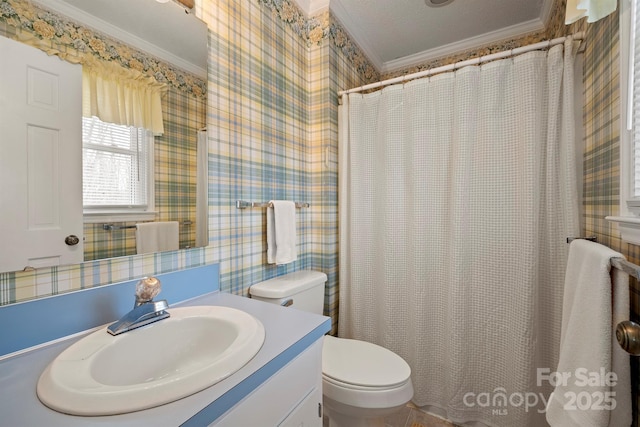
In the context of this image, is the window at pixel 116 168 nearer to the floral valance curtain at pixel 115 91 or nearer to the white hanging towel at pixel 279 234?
the floral valance curtain at pixel 115 91

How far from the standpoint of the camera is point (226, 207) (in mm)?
1222

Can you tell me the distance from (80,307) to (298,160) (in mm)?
1219

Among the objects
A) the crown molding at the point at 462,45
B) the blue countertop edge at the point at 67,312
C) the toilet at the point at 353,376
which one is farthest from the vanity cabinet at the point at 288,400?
the crown molding at the point at 462,45

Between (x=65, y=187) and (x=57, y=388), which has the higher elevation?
(x=65, y=187)

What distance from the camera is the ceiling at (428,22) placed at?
1690 mm

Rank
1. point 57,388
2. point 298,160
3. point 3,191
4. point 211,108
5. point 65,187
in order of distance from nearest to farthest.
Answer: point 57,388 < point 3,191 < point 65,187 < point 211,108 < point 298,160

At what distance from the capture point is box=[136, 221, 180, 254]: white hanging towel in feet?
3.01

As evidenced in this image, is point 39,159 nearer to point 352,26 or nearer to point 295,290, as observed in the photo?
point 295,290

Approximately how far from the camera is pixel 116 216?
0.87 meters

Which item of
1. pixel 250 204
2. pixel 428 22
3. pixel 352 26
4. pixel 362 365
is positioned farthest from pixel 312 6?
pixel 362 365

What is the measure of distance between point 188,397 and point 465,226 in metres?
1.38

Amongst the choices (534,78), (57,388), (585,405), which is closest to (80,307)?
(57,388)

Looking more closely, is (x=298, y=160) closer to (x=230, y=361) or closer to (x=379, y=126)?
(x=379, y=126)

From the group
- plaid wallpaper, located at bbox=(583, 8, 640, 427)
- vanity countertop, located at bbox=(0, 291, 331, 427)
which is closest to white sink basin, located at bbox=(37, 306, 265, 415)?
vanity countertop, located at bbox=(0, 291, 331, 427)
